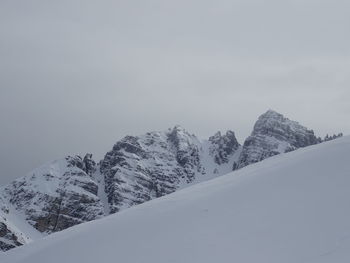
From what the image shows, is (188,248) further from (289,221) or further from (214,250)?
(289,221)

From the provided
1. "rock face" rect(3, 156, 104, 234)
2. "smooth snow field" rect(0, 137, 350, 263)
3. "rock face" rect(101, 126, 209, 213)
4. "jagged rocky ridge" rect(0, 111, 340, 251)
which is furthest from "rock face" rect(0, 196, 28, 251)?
"smooth snow field" rect(0, 137, 350, 263)

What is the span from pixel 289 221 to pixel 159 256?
401 cm

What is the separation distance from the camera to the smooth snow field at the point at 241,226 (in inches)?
516

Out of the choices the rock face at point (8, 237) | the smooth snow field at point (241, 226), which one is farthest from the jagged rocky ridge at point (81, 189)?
the smooth snow field at point (241, 226)

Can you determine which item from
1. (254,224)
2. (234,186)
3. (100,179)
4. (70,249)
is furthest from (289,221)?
(100,179)

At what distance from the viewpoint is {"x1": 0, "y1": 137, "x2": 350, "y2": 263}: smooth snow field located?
43.0ft

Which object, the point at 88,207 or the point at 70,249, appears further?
the point at 88,207

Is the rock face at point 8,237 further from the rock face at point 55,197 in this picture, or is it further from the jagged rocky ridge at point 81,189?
the rock face at point 55,197

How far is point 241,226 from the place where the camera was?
49.7ft

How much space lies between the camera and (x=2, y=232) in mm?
111750

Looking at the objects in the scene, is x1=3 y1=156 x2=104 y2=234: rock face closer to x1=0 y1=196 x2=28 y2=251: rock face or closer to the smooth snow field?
x1=0 y1=196 x2=28 y2=251: rock face

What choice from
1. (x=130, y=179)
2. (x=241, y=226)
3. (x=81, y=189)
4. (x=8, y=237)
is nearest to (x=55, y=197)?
(x=81, y=189)

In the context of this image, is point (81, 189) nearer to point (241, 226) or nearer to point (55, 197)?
point (55, 197)

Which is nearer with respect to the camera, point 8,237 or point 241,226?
point 241,226
